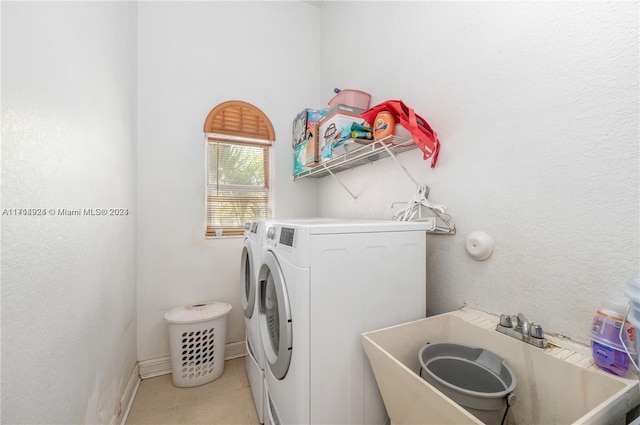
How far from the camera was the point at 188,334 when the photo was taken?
183cm

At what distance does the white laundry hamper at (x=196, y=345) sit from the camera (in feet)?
5.98

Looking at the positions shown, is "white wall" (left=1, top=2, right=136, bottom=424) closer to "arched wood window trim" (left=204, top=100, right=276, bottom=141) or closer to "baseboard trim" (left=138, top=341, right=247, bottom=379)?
"baseboard trim" (left=138, top=341, right=247, bottom=379)

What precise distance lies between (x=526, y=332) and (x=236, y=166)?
227cm

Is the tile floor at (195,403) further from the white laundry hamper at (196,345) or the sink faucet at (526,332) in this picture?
the sink faucet at (526,332)

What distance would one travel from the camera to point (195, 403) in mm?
1670

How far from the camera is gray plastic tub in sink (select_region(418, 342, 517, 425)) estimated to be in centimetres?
66

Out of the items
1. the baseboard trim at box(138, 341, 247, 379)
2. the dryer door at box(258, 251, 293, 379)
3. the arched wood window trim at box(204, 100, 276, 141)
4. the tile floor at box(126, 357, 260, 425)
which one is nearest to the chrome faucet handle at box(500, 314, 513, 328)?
the dryer door at box(258, 251, 293, 379)

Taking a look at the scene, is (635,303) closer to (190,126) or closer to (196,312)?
(196,312)

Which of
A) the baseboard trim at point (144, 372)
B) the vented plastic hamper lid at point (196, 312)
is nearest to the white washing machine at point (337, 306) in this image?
the vented plastic hamper lid at point (196, 312)

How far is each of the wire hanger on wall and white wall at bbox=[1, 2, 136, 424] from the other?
1506 mm

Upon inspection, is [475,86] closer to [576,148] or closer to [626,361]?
[576,148]

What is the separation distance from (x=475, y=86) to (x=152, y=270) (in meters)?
2.51

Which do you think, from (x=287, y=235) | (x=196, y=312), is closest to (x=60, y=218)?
(x=287, y=235)

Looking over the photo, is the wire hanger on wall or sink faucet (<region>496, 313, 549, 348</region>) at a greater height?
the wire hanger on wall
